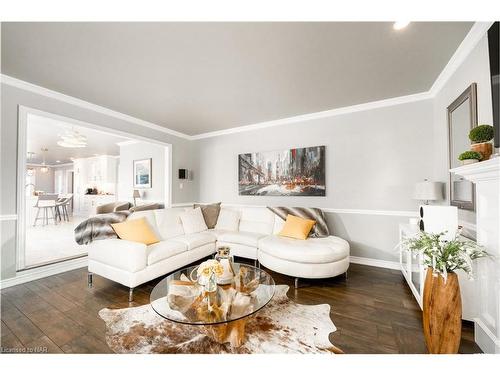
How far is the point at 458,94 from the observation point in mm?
2244

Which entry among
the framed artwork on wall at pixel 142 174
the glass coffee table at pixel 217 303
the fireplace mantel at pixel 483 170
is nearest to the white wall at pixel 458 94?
the fireplace mantel at pixel 483 170

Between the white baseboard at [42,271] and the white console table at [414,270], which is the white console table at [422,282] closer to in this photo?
the white console table at [414,270]

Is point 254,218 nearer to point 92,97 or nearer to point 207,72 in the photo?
point 207,72

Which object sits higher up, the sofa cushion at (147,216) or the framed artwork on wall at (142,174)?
the framed artwork on wall at (142,174)

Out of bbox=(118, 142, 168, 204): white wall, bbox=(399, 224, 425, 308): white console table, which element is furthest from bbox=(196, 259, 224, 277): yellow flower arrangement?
bbox=(118, 142, 168, 204): white wall

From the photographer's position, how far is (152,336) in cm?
166

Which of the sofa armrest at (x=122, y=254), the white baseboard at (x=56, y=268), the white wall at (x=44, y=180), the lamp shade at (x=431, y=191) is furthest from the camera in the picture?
the white wall at (x=44, y=180)

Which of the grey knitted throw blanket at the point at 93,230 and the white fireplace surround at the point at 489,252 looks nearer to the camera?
the white fireplace surround at the point at 489,252

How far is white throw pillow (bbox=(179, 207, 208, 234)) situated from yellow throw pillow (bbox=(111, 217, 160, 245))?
0.68 m

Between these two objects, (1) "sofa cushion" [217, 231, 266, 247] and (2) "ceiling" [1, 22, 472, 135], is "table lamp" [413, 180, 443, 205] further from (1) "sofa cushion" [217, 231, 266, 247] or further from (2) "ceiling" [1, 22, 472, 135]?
(1) "sofa cushion" [217, 231, 266, 247]

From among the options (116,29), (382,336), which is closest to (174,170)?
(116,29)

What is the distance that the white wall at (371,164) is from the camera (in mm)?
3037

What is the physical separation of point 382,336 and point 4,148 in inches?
177

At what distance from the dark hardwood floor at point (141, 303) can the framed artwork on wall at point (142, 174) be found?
2.88 meters
